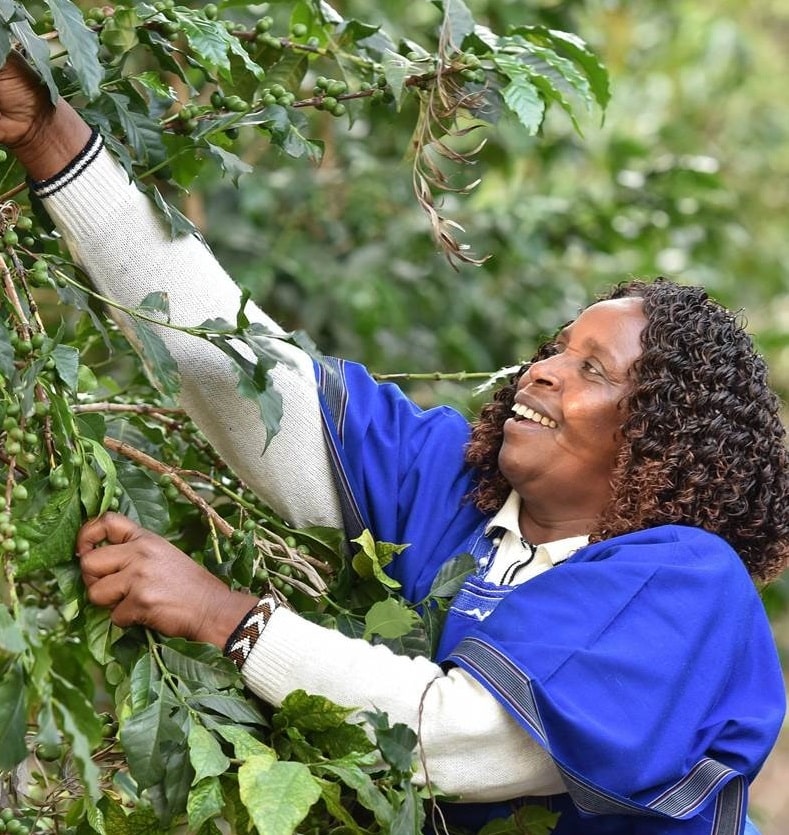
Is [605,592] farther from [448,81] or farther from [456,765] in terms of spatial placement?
[448,81]

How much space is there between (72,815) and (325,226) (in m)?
2.35

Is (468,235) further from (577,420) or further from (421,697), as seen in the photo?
(421,697)

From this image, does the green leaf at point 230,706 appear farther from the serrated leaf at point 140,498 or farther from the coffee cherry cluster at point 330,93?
the coffee cherry cluster at point 330,93

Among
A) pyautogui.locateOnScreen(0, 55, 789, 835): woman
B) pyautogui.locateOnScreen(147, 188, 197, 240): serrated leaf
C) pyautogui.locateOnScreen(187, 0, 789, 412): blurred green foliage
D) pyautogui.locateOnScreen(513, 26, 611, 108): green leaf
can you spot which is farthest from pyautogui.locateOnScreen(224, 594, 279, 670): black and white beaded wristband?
pyautogui.locateOnScreen(187, 0, 789, 412): blurred green foliage

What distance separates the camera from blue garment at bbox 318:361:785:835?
1.37 metres

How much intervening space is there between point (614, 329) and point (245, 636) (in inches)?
23.2

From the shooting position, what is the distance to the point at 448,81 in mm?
1600

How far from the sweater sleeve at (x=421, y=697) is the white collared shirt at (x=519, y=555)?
210 mm

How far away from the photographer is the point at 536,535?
65.4 inches

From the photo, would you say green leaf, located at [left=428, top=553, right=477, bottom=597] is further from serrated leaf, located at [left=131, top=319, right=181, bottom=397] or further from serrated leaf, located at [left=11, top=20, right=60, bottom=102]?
serrated leaf, located at [left=11, top=20, right=60, bottom=102]

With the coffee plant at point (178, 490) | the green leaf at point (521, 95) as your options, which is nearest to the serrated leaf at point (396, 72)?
the coffee plant at point (178, 490)

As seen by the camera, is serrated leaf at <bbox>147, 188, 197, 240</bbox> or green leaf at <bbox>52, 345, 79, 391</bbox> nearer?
green leaf at <bbox>52, 345, 79, 391</bbox>

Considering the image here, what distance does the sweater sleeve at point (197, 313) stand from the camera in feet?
4.77

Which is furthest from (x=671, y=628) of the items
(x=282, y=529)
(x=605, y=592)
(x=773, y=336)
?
(x=773, y=336)
